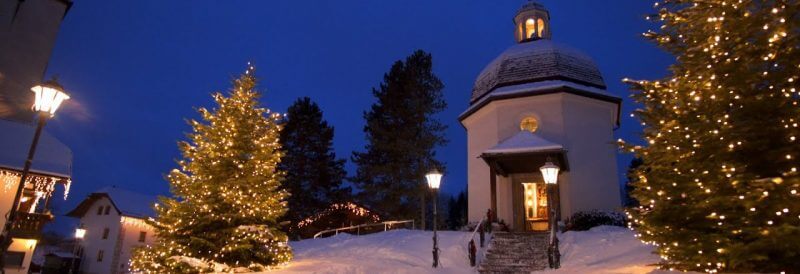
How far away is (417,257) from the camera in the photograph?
16.1 meters

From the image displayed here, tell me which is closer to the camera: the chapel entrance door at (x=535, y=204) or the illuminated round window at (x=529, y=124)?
the illuminated round window at (x=529, y=124)

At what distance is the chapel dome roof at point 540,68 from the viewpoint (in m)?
23.4

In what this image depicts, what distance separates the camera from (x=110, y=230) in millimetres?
37188

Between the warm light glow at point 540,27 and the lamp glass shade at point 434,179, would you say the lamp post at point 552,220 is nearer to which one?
the lamp glass shade at point 434,179

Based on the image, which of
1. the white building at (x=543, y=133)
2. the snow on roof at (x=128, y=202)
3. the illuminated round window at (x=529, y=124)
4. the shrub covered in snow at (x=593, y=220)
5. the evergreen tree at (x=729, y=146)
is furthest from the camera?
the snow on roof at (x=128, y=202)

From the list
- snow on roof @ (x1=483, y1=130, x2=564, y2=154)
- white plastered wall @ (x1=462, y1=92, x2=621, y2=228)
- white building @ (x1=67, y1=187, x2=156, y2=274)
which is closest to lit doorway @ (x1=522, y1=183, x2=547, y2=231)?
white plastered wall @ (x1=462, y1=92, x2=621, y2=228)

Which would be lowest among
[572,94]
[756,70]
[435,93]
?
[756,70]

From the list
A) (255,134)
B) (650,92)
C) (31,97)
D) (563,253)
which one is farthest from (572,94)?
(31,97)

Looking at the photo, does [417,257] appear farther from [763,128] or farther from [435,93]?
[435,93]

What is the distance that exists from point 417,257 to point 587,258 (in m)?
5.38

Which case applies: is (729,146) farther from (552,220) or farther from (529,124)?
(529,124)

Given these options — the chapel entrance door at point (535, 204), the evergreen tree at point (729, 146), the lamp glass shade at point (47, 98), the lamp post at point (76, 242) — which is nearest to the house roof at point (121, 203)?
the lamp post at point (76, 242)

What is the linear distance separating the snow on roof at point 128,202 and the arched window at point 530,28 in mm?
30665

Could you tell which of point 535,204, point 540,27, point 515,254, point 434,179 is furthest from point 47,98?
point 540,27
